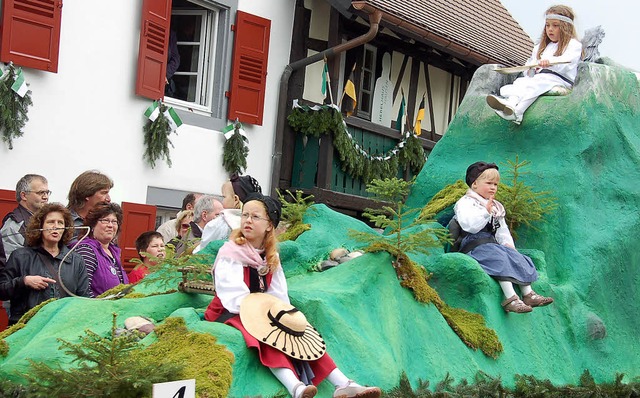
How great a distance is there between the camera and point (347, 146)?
15664 millimetres

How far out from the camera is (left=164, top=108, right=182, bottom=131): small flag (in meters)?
13.2

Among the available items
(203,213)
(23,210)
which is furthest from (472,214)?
(23,210)

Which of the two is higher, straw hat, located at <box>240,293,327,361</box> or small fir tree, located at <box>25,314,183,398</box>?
straw hat, located at <box>240,293,327,361</box>

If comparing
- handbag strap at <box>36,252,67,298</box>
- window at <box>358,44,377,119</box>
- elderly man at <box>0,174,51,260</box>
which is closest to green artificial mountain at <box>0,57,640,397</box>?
handbag strap at <box>36,252,67,298</box>

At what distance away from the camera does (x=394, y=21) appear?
1531 cm

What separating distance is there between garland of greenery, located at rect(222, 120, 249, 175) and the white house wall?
74 mm

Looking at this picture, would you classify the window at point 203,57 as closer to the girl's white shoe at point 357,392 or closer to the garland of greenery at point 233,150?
the garland of greenery at point 233,150

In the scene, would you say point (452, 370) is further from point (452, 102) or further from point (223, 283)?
point (452, 102)

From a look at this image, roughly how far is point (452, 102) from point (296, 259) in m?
12.1

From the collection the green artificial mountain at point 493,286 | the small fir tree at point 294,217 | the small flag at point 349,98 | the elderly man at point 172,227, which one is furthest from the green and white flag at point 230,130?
the small fir tree at point 294,217

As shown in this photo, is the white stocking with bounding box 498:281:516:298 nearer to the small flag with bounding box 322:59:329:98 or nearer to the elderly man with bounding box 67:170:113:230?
the elderly man with bounding box 67:170:113:230

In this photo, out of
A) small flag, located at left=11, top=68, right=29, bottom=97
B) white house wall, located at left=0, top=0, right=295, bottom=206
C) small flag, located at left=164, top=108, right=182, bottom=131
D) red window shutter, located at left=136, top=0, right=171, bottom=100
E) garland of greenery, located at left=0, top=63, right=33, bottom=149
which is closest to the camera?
garland of greenery, located at left=0, top=63, right=33, bottom=149

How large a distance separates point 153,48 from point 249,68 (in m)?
1.94

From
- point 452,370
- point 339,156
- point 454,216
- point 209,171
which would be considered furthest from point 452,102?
point 452,370
